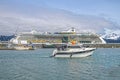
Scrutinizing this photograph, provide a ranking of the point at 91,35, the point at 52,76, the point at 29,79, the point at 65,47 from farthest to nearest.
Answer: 1. the point at 91,35
2. the point at 65,47
3. the point at 52,76
4. the point at 29,79

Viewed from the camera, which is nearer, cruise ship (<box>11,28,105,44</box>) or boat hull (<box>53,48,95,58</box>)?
boat hull (<box>53,48,95,58</box>)

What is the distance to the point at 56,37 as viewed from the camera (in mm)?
162250

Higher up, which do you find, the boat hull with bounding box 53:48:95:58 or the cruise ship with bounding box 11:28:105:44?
the cruise ship with bounding box 11:28:105:44

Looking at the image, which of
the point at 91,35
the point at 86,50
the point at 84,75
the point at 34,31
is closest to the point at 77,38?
the point at 91,35

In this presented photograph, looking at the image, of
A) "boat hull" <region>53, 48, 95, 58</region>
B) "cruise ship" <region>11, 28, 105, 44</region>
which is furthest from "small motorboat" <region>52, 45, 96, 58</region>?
"cruise ship" <region>11, 28, 105, 44</region>

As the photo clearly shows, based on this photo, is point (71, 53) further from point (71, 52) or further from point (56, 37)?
point (56, 37)

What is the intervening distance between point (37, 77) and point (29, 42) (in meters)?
124

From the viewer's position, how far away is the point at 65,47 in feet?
186

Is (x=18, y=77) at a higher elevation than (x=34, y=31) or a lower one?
lower

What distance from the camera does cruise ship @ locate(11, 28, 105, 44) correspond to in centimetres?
15766

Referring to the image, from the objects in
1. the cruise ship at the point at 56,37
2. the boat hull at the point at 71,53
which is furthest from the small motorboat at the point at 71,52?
the cruise ship at the point at 56,37

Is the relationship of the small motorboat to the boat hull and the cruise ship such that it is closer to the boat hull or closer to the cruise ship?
the boat hull

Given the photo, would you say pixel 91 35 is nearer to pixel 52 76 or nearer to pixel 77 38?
pixel 77 38

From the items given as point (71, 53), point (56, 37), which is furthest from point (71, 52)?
point (56, 37)
